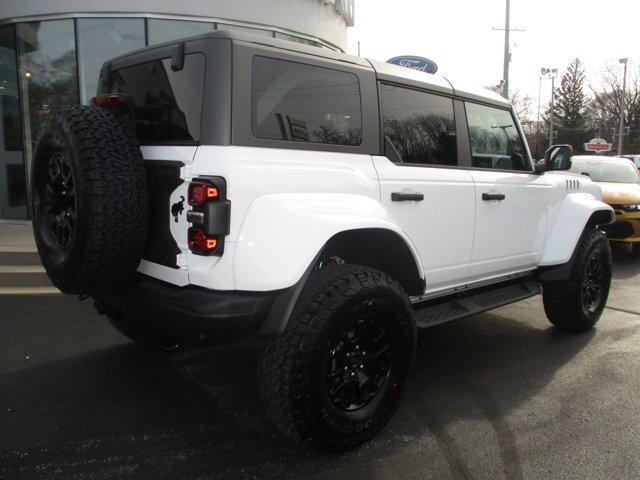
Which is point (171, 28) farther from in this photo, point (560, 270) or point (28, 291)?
point (560, 270)

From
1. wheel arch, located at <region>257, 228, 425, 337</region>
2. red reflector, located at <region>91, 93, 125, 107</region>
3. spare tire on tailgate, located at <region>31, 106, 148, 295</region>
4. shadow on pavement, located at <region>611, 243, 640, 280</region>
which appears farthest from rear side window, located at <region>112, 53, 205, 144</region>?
shadow on pavement, located at <region>611, 243, 640, 280</region>

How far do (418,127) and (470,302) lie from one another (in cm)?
126

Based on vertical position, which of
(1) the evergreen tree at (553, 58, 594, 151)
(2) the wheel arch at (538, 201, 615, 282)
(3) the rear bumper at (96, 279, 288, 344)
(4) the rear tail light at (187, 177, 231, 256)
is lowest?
(2) the wheel arch at (538, 201, 615, 282)

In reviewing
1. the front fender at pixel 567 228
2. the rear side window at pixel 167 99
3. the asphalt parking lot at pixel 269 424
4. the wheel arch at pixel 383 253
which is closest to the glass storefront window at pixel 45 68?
the asphalt parking lot at pixel 269 424

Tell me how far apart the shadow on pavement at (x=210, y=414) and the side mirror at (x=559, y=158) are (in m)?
1.44

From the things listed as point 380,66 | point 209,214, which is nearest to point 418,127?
point 380,66

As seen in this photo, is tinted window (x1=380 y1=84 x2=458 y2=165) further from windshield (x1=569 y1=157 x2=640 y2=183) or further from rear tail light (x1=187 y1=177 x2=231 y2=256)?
windshield (x1=569 y1=157 x2=640 y2=183)

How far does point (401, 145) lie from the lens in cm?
316

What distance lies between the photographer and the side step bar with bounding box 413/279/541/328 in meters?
3.33

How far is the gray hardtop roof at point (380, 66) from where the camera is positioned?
98.2 inches

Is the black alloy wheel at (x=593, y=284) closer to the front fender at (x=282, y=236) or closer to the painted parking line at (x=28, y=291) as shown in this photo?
the front fender at (x=282, y=236)

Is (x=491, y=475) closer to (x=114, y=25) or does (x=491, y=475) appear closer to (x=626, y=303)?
(x=626, y=303)

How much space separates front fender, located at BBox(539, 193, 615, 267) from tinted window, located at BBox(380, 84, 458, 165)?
131cm

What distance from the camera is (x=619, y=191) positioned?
27.2ft
